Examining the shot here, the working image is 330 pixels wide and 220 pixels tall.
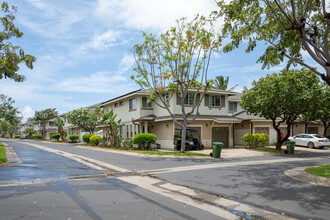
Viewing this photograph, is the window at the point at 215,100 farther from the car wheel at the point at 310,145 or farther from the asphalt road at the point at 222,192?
the asphalt road at the point at 222,192

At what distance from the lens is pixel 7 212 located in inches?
240

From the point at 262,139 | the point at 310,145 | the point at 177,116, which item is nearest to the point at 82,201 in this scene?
the point at 177,116

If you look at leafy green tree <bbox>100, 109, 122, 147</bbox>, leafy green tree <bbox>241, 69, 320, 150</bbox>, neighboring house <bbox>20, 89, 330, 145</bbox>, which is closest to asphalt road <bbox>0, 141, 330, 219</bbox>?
leafy green tree <bbox>241, 69, 320, 150</bbox>

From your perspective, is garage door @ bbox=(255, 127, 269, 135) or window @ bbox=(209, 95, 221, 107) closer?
window @ bbox=(209, 95, 221, 107)

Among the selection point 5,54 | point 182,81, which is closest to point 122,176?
point 5,54

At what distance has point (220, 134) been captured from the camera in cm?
2905

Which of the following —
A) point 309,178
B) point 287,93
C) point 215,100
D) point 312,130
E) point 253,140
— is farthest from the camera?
point 312,130

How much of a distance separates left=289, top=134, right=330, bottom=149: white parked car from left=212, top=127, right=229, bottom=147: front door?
7391mm

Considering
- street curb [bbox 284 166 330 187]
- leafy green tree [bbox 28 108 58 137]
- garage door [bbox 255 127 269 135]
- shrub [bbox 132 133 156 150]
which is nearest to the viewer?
street curb [bbox 284 166 330 187]

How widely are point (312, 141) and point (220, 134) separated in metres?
9.22

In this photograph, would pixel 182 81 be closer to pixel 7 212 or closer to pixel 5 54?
pixel 5 54

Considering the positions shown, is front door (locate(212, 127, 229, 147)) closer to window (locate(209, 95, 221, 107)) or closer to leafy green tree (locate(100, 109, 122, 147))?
window (locate(209, 95, 221, 107))

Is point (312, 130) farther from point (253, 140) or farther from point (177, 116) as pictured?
point (177, 116)

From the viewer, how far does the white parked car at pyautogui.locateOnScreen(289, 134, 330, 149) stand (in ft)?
89.4
